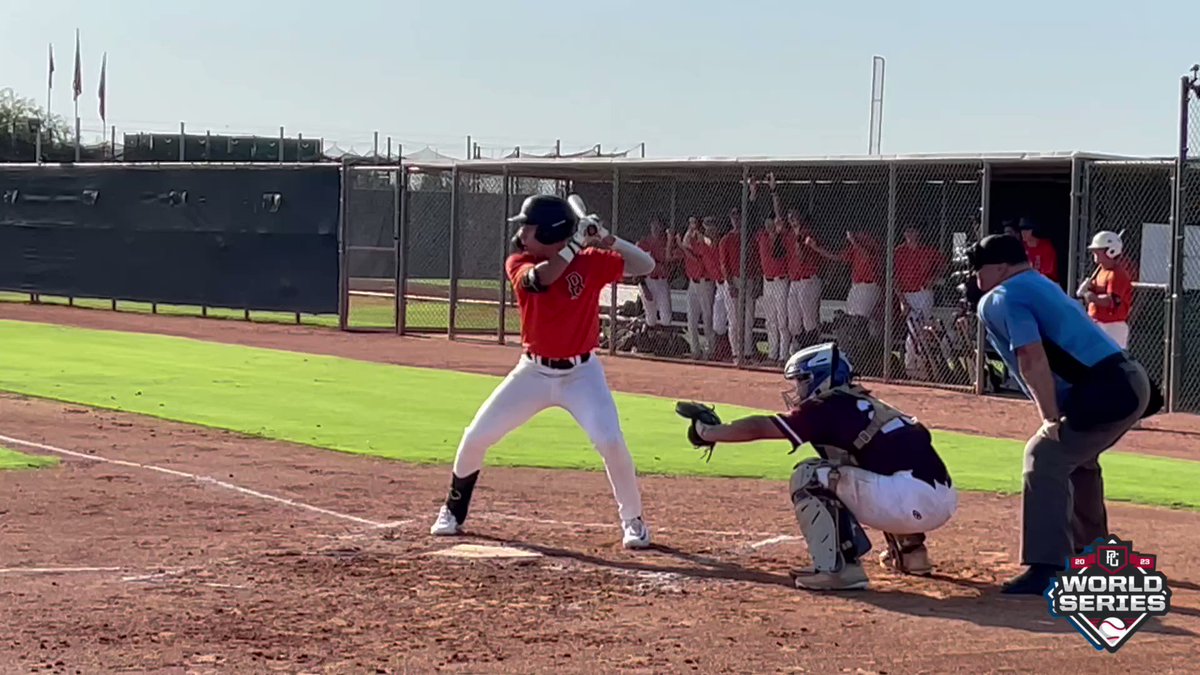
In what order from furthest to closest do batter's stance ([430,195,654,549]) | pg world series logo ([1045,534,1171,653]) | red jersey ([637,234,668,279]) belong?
red jersey ([637,234,668,279])
batter's stance ([430,195,654,549])
pg world series logo ([1045,534,1171,653])

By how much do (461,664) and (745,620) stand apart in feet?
4.64

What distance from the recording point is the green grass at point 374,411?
1205 centimetres

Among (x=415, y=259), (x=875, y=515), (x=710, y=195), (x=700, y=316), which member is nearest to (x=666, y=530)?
(x=875, y=515)

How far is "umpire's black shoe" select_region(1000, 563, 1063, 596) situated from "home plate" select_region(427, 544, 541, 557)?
2.35m

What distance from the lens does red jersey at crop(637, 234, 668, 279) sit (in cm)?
2186

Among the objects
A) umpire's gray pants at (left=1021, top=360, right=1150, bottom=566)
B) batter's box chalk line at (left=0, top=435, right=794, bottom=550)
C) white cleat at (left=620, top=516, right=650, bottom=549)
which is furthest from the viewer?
batter's box chalk line at (left=0, top=435, right=794, bottom=550)

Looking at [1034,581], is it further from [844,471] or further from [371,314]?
[371,314]

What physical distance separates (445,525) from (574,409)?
0.99 m

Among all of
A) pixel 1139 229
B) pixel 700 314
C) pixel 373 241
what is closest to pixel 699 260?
pixel 700 314

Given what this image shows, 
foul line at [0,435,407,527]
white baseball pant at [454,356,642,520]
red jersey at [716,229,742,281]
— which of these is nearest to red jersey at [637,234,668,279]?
red jersey at [716,229,742,281]

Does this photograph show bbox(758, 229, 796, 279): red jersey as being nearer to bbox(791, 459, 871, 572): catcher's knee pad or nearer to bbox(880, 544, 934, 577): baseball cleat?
bbox(880, 544, 934, 577): baseball cleat

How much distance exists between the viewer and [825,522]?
7.51 m

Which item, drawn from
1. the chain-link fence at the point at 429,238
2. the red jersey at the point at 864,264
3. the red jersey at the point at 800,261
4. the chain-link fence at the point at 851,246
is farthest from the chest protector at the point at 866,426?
the chain-link fence at the point at 429,238

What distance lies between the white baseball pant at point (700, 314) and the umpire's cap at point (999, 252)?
44.8 ft
